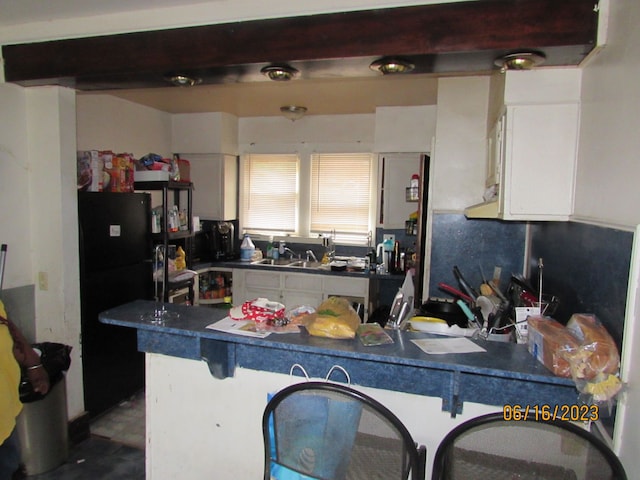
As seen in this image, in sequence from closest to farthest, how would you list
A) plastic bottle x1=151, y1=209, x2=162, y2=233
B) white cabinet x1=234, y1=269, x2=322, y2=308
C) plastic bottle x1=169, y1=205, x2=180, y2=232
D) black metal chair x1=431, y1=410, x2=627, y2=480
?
black metal chair x1=431, y1=410, x2=627, y2=480, plastic bottle x1=151, y1=209, x2=162, y2=233, plastic bottle x1=169, y1=205, x2=180, y2=232, white cabinet x1=234, y1=269, x2=322, y2=308

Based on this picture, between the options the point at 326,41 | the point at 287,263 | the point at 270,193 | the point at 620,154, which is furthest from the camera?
the point at 270,193

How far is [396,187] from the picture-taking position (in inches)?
161

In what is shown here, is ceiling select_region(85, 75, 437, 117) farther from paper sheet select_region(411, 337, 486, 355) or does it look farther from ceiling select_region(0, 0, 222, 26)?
paper sheet select_region(411, 337, 486, 355)

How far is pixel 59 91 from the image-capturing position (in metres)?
2.37

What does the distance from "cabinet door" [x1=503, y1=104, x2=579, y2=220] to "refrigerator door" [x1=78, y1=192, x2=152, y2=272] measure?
248 centimetres

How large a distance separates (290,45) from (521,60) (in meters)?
0.90

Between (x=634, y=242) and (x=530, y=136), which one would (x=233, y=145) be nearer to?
(x=530, y=136)

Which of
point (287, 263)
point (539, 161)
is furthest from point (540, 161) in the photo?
point (287, 263)

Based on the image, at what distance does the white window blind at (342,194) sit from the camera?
4.51 meters

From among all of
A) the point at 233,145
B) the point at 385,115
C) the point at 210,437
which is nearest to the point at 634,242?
the point at 210,437

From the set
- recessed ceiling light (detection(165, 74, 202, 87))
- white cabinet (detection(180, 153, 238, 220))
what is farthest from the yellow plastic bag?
white cabinet (detection(180, 153, 238, 220))

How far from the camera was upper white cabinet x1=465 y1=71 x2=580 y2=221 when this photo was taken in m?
1.63

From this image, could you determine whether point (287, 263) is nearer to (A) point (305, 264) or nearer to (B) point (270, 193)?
(A) point (305, 264)

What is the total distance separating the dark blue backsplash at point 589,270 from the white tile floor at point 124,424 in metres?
2.62
